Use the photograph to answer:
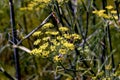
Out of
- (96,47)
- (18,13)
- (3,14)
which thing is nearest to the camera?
(96,47)

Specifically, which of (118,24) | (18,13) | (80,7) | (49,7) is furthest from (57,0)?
(18,13)

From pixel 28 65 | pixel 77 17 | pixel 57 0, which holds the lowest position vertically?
pixel 28 65

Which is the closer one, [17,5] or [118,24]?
[118,24]

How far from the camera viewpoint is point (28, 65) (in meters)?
2.17

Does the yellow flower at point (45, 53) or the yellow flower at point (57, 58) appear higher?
the yellow flower at point (45, 53)

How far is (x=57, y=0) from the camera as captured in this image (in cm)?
124

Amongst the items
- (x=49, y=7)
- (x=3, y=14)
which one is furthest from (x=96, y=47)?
(x=3, y=14)

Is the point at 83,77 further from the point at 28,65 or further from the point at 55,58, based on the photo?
the point at 28,65

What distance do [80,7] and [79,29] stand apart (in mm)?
101

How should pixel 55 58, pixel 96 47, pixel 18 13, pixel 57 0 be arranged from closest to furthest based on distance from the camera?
pixel 55 58 → pixel 57 0 → pixel 96 47 → pixel 18 13

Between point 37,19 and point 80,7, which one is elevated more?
point 80,7

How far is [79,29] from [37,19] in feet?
2.53

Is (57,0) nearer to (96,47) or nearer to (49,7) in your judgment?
(49,7)

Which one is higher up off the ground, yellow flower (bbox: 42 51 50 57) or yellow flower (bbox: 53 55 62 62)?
yellow flower (bbox: 42 51 50 57)
